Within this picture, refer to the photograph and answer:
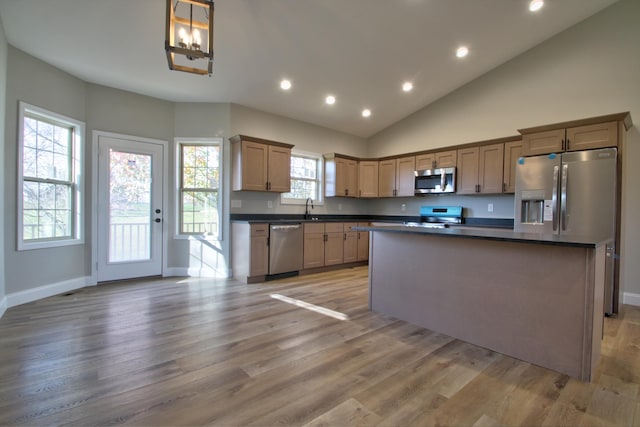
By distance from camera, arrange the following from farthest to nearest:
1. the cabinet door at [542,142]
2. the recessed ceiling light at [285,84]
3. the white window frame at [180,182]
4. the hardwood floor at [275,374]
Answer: the white window frame at [180,182] < the recessed ceiling light at [285,84] < the cabinet door at [542,142] < the hardwood floor at [275,374]

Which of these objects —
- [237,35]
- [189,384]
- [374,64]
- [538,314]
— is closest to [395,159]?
A: [374,64]

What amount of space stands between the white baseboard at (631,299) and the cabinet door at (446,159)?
8.95ft

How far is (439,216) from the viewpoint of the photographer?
542 centimetres

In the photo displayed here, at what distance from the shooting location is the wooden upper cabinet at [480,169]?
4.57 metres

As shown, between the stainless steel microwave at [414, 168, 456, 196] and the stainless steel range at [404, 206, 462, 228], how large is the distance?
361 millimetres

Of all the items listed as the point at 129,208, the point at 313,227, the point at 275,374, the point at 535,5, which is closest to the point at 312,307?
the point at 275,374

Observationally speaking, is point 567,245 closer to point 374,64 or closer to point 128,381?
point 128,381

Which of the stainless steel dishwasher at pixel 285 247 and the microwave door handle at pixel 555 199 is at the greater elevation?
the microwave door handle at pixel 555 199

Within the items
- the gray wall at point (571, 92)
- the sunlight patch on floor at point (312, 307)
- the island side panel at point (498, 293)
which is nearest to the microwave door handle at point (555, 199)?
the gray wall at point (571, 92)

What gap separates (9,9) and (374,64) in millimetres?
4016

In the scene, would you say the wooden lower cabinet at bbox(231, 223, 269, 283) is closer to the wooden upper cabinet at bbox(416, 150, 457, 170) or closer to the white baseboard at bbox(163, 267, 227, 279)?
the white baseboard at bbox(163, 267, 227, 279)

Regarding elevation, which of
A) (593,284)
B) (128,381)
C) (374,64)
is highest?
(374,64)

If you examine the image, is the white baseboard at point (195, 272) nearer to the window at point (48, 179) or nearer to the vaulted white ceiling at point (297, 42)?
the window at point (48, 179)

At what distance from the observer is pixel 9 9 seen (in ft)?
9.36
